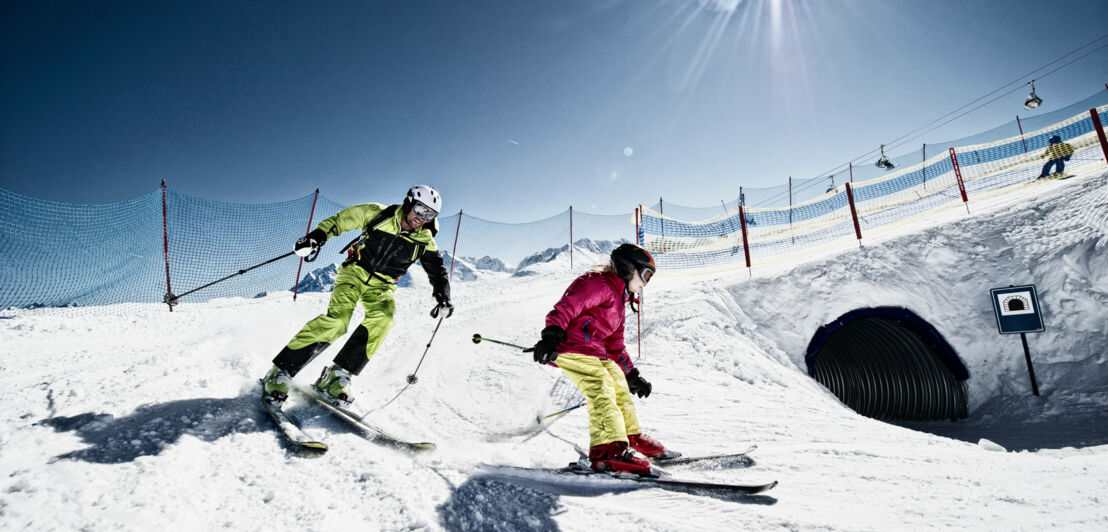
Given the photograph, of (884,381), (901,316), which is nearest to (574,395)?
(901,316)

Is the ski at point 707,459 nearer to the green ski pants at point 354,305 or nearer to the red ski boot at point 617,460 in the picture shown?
the red ski boot at point 617,460

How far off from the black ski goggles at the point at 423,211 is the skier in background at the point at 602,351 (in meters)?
1.69

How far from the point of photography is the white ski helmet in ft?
12.4

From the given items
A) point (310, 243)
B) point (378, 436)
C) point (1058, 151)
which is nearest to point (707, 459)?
point (378, 436)

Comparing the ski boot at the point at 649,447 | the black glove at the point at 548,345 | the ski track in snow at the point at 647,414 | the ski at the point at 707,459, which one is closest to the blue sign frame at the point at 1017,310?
the ski track in snow at the point at 647,414

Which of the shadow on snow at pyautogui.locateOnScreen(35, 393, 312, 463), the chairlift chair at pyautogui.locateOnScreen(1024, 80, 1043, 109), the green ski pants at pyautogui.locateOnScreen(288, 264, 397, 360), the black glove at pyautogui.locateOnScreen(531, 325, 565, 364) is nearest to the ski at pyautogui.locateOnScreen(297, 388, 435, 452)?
the shadow on snow at pyautogui.locateOnScreen(35, 393, 312, 463)

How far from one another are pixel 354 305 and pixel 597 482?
2.55 metres

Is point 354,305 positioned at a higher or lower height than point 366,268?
lower

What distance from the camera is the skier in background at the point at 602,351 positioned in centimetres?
262

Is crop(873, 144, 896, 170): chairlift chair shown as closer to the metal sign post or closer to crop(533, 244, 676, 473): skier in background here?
the metal sign post

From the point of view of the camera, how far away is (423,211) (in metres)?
3.82

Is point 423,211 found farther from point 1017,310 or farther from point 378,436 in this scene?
point 1017,310

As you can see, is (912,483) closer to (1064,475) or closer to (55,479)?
(1064,475)

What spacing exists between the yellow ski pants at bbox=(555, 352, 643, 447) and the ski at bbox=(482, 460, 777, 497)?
8.8 inches
